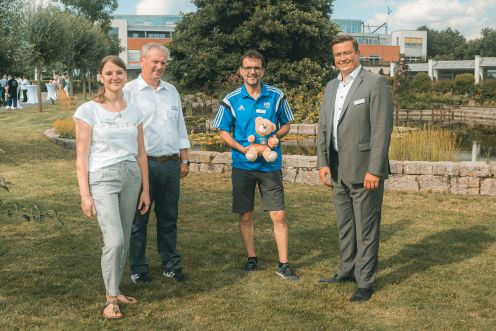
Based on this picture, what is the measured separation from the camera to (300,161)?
30.3ft

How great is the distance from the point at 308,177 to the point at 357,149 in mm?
4961

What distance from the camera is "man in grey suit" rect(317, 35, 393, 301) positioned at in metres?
4.18

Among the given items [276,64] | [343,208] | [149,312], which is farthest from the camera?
[276,64]

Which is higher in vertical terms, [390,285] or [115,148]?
[115,148]

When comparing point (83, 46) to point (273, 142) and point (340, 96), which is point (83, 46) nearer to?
point (273, 142)

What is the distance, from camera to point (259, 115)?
15.5 feet

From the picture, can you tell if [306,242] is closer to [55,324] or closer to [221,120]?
[221,120]

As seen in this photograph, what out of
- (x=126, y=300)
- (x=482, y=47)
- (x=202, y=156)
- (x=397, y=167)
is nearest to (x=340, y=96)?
(x=126, y=300)

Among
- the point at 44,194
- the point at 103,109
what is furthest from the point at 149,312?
the point at 44,194

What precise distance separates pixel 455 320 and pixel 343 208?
1154mm

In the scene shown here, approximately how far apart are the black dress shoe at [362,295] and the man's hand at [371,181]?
30.7 inches

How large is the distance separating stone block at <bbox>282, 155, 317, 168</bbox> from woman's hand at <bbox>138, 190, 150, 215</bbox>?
17.0ft

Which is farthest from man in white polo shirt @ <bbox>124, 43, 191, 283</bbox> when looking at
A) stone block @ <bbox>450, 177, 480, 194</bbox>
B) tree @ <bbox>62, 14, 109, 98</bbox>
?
tree @ <bbox>62, 14, 109, 98</bbox>

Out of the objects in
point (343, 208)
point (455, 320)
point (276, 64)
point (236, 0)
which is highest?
point (236, 0)
